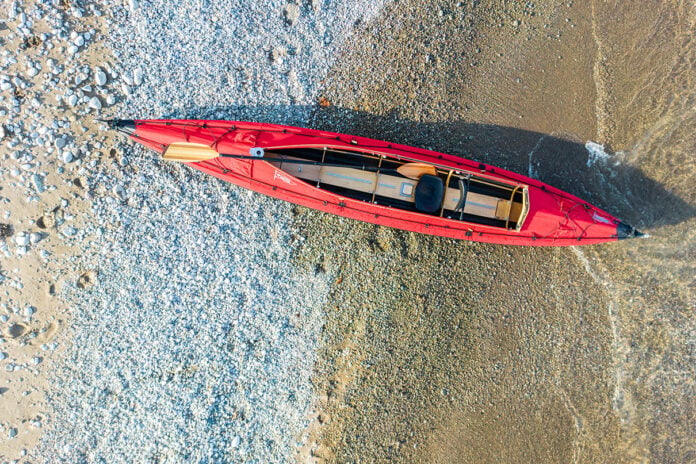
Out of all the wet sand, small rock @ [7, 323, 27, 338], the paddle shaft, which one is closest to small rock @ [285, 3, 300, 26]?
the wet sand

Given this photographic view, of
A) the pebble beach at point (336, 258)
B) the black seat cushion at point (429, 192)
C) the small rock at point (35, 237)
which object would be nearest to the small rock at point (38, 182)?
the pebble beach at point (336, 258)

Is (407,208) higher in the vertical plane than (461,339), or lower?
higher

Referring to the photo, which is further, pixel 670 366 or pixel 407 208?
pixel 670 366

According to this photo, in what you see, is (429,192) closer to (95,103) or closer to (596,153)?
(596,153)

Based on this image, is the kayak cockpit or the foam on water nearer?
the kayak cockpit

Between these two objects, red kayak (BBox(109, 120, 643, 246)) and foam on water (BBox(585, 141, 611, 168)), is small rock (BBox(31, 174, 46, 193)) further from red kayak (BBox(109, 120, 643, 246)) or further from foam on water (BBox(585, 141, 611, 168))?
foam on water (BBox(585, 141, 611, 168))

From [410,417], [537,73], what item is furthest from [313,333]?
[537,73]

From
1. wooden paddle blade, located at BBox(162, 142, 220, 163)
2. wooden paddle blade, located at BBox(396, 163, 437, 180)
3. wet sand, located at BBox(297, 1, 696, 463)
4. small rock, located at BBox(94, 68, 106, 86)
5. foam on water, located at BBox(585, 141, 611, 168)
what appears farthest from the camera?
foam on water, located at BBox(585, 141, 611, 168)

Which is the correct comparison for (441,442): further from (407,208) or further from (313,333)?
(407,208)
